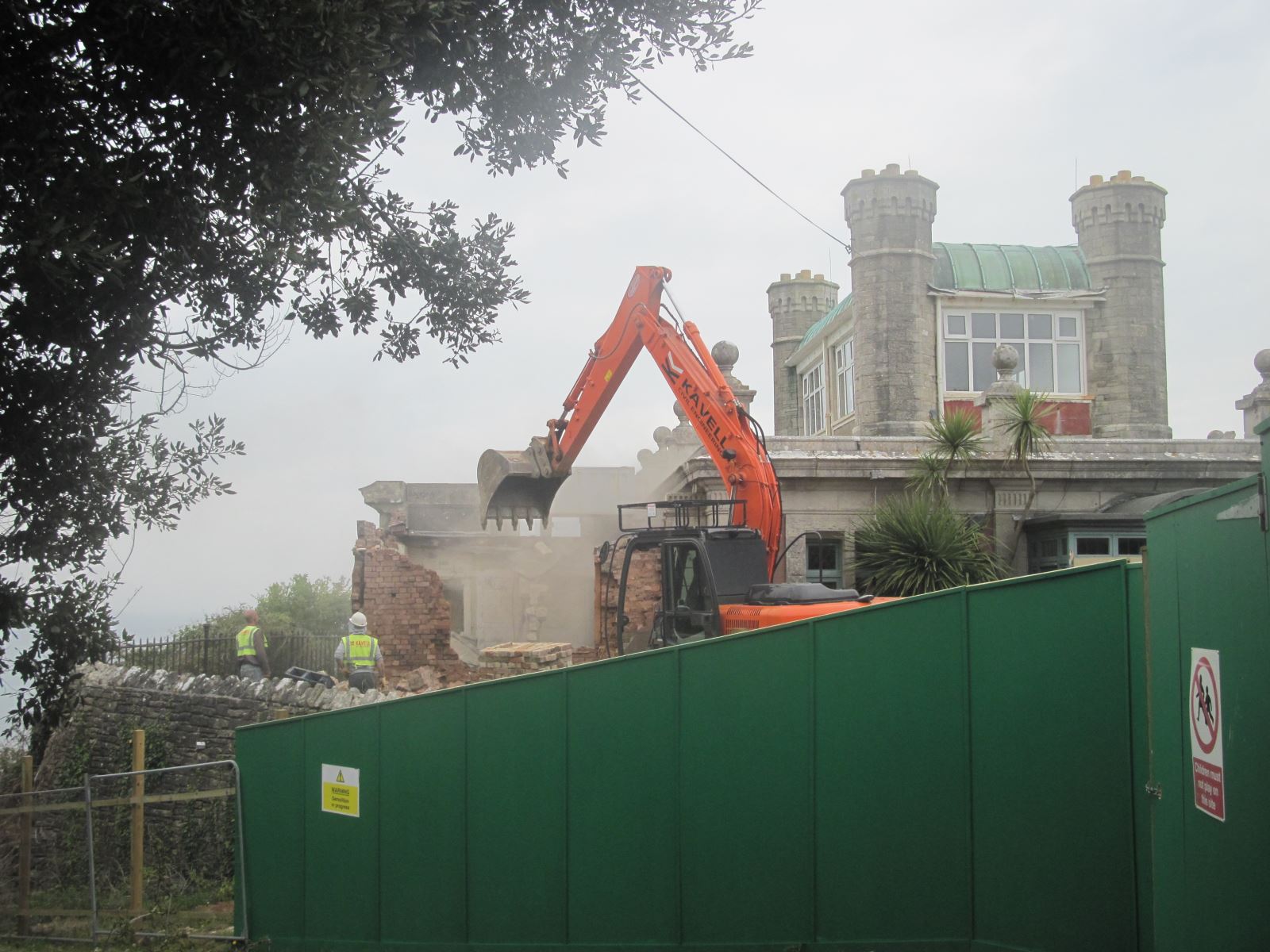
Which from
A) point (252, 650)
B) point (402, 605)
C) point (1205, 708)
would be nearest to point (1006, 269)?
point (402, 605)

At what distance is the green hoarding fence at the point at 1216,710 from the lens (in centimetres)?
367

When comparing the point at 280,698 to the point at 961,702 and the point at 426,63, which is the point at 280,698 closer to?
the point at 426,63

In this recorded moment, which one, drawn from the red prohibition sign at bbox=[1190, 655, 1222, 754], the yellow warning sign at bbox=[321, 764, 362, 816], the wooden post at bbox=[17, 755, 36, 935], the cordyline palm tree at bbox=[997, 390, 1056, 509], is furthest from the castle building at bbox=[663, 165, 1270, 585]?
the red prohibition sign at bbox=[1190, 655, 1222, 754]

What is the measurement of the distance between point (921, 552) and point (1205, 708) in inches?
498

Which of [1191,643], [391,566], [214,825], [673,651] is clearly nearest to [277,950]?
[214,825]

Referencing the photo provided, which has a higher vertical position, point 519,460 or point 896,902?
point 519,460

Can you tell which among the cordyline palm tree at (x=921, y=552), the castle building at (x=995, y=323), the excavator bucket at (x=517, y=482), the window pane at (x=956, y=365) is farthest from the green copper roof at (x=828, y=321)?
the excavator bucket at (x=517, y=482)

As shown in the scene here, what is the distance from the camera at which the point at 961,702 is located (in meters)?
6.44

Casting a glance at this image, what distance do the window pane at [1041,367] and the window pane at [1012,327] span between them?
0.46 m

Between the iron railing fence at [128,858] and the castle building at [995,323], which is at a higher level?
the castle building at [995,323]

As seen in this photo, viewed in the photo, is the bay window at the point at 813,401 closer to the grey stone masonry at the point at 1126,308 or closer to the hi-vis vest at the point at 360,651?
the grey stone masonry at the point at 1126,308

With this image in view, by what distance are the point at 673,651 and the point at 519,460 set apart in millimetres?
6743

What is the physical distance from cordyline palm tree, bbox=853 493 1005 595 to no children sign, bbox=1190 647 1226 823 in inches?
469

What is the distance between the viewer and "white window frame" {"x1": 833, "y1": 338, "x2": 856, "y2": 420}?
2841cm
